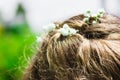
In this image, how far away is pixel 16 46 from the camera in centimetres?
330

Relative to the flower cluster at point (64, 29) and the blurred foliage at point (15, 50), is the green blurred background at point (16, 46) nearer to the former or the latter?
the blurred foliage at point (15, 50)

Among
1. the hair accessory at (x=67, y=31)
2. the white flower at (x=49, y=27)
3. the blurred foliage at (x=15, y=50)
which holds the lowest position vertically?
the blurred foliage at (x=15, y=50)

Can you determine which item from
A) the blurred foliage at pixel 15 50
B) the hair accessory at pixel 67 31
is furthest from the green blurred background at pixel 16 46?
the hair accessory at pixel 67 31

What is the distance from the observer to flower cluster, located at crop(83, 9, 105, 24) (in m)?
2.27

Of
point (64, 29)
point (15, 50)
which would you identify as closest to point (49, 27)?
point (64, 29)

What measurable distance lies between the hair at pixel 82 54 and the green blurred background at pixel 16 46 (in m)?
0.25

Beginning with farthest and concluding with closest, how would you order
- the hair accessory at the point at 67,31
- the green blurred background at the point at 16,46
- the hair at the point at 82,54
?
the green blurred background at the point at 16,46
the hair accessory at the point at 67,31
the hair at the point at 82,54

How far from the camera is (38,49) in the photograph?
2.32 metres

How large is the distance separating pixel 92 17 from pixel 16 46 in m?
1.11

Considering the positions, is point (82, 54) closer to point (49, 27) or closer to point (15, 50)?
point (49, 27)

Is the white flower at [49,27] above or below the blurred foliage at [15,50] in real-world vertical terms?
above

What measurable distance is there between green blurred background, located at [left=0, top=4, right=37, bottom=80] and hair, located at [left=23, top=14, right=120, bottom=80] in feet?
0.83

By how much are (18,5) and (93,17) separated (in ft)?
5.69

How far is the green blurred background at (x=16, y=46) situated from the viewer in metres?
2.63
